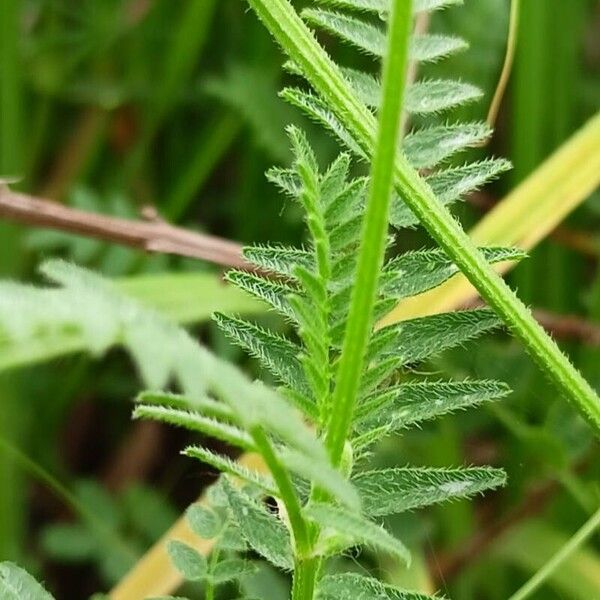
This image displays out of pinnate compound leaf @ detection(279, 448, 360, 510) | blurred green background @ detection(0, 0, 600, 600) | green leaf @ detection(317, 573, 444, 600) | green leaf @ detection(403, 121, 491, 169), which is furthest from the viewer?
blurred green background @ detection(0, 0, 600, 600)

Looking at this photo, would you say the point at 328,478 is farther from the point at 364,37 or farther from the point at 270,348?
the point at 364,37

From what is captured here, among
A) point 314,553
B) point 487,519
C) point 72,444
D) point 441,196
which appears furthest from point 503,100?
point 314,553

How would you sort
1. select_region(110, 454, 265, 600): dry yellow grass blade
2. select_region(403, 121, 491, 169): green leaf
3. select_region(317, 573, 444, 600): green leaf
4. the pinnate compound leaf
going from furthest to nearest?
select_region(110, 454, 265, 600): dry yellow grass blade < select_region(403, 121, 491, 169): green leaf < select_region(317, 573, 444, 600): green leaf < the pinnate compound leaf

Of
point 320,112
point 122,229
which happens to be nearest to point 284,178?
point 320,112

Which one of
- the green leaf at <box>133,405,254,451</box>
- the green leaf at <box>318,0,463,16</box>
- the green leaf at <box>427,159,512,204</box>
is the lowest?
the green leaf at <box>133,405,254,451</box>

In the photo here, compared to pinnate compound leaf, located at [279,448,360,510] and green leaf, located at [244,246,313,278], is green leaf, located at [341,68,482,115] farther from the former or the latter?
pinnate compound leaf, located at [279,448,360,510]

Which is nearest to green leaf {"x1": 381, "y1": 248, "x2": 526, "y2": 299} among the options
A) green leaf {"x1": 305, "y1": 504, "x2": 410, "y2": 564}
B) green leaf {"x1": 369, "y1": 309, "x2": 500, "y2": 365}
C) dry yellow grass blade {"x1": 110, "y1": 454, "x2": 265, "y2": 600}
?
green leaf {"x1": 369, "y1": 309, "x2": 500, "y2": 365}
